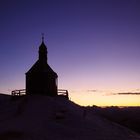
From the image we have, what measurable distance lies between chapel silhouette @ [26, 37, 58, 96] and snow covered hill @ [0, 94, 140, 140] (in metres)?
2.63

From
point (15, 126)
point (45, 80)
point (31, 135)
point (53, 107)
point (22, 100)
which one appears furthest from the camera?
point (45, 80)

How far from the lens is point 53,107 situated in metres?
49.4

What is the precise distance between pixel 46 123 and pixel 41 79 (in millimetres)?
15927

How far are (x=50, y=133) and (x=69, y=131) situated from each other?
2909 millimetres

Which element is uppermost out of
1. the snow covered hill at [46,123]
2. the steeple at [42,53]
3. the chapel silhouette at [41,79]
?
the steeple at [42,53]

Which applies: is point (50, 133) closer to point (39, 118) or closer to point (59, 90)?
point (39, 118)

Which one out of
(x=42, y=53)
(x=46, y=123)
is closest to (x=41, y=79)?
(x=42, y=53)

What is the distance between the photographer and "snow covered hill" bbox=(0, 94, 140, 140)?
3797cm

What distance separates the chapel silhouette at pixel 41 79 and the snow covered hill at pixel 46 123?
263 cm

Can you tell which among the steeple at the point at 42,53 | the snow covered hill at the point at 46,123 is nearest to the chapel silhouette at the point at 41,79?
the steeple at the point at 42,53

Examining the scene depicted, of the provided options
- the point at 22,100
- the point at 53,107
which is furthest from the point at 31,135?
the point at 22,100

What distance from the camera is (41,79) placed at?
187 ft

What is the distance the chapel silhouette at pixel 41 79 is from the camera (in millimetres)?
56812

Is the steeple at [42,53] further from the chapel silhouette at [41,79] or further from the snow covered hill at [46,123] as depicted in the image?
the snow covered hill at [46,123]
